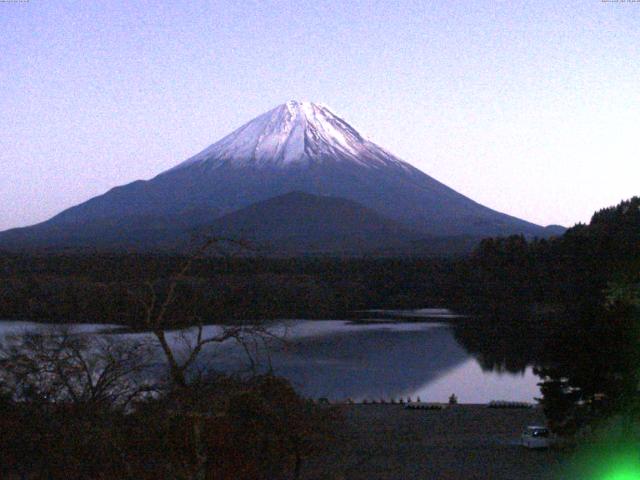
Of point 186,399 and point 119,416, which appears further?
point 119,416

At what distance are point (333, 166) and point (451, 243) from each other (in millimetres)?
27455

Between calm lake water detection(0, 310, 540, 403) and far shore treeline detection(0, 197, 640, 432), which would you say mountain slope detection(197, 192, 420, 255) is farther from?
calm lake water detection(0, 310, 540, 403)

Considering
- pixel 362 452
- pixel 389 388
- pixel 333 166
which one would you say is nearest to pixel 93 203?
pixel 333 166

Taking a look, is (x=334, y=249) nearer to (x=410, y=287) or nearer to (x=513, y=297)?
(x=410, y=287)

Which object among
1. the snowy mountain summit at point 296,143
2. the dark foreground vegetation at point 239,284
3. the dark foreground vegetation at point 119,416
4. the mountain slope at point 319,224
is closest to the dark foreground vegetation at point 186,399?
the dark foreground vegetation at point 119,416

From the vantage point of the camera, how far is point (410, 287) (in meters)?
41.4

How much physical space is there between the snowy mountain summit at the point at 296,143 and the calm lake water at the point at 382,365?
68267mm

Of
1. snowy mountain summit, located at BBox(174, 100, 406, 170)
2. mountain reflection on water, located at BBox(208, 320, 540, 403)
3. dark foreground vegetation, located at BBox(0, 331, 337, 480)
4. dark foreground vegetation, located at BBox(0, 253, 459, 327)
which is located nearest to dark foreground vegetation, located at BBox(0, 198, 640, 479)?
dark foreground vegetation, located at BBox(0, 331, 337, 480)

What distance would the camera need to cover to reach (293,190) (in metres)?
93.4

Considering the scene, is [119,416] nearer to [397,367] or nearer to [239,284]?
[397,367]

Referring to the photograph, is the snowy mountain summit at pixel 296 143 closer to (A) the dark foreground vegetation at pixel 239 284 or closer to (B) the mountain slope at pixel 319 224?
(B) the mountain slope at pixel 319 224

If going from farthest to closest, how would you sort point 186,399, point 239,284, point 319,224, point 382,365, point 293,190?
point 293,190 < point 319,224 < point 239,284 < point 382,365 < point 186,399

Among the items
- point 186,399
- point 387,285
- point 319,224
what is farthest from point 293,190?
point 186,399

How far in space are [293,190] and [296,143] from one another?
720 cm
